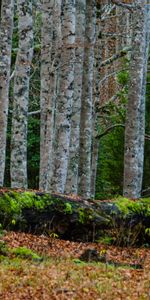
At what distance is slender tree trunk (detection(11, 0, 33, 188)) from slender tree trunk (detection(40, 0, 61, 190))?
2.52 m

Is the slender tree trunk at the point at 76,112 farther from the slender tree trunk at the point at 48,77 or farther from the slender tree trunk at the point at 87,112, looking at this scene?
the slender tree trunk at the point at 87,112

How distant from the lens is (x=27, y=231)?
1055cm

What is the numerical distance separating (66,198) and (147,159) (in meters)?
11.6

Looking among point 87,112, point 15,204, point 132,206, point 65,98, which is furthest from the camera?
point 87,112

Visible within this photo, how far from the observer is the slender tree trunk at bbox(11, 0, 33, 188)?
13.5 m

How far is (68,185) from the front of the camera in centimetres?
1590

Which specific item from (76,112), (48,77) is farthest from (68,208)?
(48,77)

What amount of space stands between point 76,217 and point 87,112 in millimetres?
6682

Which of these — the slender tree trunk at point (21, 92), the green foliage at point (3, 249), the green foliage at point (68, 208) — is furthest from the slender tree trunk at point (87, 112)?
the green foliage at point (3, 249)

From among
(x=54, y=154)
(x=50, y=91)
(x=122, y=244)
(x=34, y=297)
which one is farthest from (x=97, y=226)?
(x=50, y=91)

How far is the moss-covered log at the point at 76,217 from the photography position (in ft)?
34.1

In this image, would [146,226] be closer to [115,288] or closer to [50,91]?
[115,288]

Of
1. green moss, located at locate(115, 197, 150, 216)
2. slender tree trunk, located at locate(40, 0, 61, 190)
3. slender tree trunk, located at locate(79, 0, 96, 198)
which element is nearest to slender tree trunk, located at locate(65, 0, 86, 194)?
slender tree trunk, located at locate(40, 0, 61, 190)

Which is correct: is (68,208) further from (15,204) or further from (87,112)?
(87,112)
